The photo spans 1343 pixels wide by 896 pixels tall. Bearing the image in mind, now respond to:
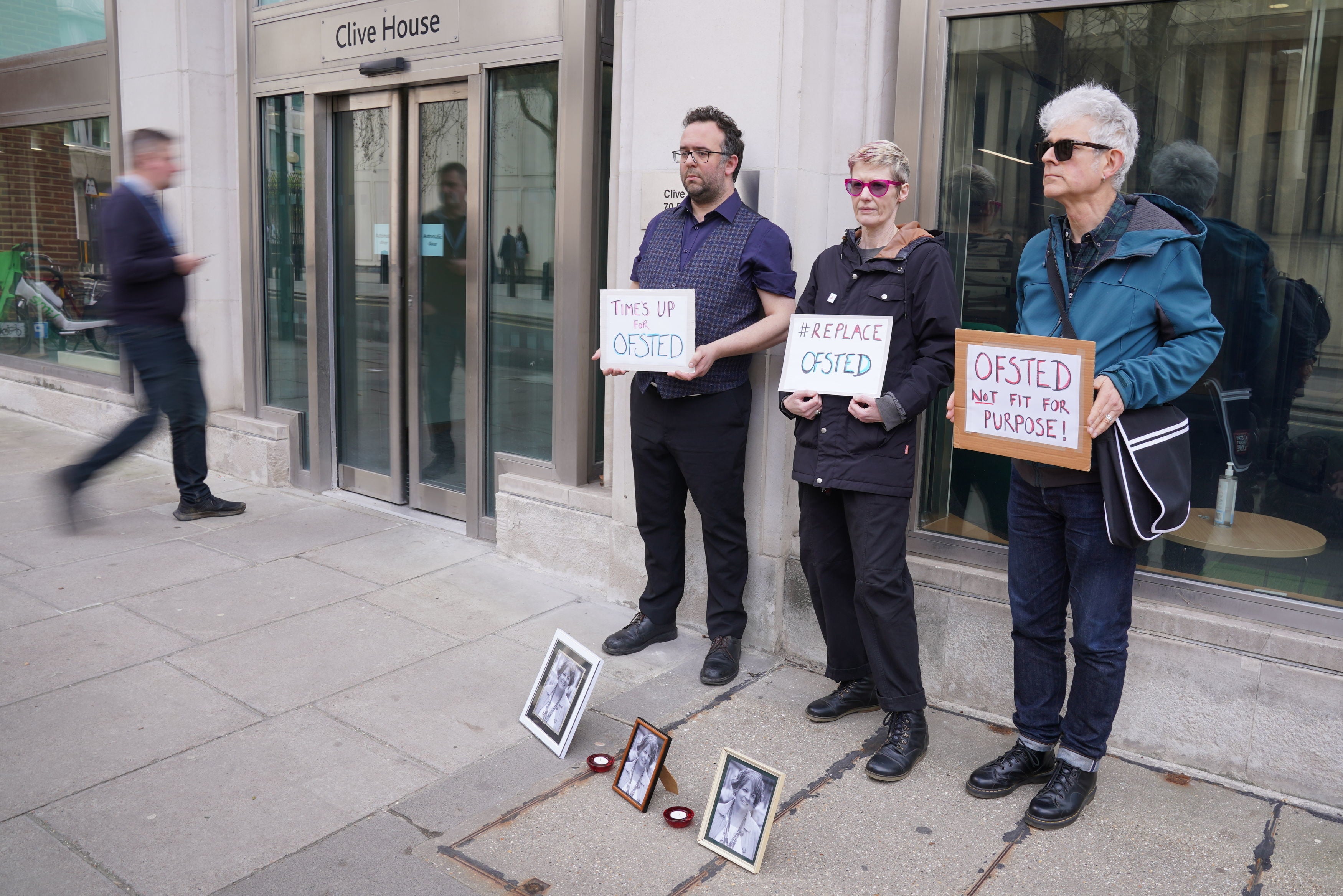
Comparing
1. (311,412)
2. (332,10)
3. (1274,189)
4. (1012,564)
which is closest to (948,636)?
(1012,564)

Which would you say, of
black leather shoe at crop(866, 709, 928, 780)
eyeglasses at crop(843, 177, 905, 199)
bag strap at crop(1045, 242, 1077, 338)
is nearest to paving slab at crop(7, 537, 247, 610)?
black leather shoe at crop(866, 709, 928, 780)

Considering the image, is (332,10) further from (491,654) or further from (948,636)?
(948,636)

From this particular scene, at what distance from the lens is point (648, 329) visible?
4074mm

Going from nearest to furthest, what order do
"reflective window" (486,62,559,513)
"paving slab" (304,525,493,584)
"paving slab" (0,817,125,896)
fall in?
"paving slab" (0,817,125,896) → "paving slab" (304,525,493,584) → "reflective window" (486,62,559,513)

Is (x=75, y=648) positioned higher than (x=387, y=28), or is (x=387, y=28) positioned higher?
(x=387, y=28)

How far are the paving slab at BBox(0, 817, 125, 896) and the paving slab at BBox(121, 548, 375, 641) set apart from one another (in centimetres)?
152

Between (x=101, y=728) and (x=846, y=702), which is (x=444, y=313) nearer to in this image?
(x=101, y=728)

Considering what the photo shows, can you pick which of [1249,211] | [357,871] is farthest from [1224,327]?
[357,871]

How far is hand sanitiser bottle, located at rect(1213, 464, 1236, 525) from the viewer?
367cm

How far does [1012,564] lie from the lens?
335 cm

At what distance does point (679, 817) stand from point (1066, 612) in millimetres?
1429

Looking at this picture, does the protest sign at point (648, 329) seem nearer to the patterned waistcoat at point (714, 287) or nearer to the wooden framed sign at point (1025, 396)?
the patterned waistcoat at point (714, 287)

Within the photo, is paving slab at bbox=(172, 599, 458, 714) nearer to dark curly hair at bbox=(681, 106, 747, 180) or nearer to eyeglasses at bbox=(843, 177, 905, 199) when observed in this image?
dark curly hair at bbox=(681, 106, 747, 180)

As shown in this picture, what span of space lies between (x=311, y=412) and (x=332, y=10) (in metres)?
2.51
